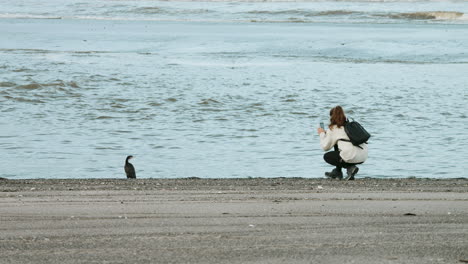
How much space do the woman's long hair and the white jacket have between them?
0.28ft

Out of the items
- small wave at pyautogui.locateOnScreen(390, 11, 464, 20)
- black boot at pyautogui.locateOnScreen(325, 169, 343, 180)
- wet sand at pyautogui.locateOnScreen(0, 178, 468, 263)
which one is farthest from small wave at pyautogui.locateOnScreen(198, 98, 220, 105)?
small wave at pyautogui.locateOnScreen(390, 11, 464, 20)

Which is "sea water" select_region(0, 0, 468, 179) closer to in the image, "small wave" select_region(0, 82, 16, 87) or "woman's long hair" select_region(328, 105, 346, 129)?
"small wave" select_region(0, 82, 16, 87)

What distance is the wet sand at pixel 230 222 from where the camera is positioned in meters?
6.10

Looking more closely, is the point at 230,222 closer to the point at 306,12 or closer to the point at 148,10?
the point at 306,12

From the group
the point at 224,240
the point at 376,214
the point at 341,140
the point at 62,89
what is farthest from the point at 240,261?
the point at 62,89

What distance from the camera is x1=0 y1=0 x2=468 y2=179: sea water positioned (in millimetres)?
12023

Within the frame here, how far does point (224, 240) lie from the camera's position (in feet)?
21.3

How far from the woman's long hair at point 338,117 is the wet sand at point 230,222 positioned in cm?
82

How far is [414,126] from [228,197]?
23.4 feet

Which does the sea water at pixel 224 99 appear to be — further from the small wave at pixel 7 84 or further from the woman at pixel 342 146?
the woman at pixel 342 146

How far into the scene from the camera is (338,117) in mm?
10195

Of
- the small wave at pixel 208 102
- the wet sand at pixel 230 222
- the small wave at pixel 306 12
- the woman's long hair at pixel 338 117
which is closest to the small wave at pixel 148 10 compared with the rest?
the small wave at pixel 306 12

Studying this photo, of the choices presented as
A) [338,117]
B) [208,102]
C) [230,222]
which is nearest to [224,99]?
[208,102]

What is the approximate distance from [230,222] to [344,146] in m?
3.47
